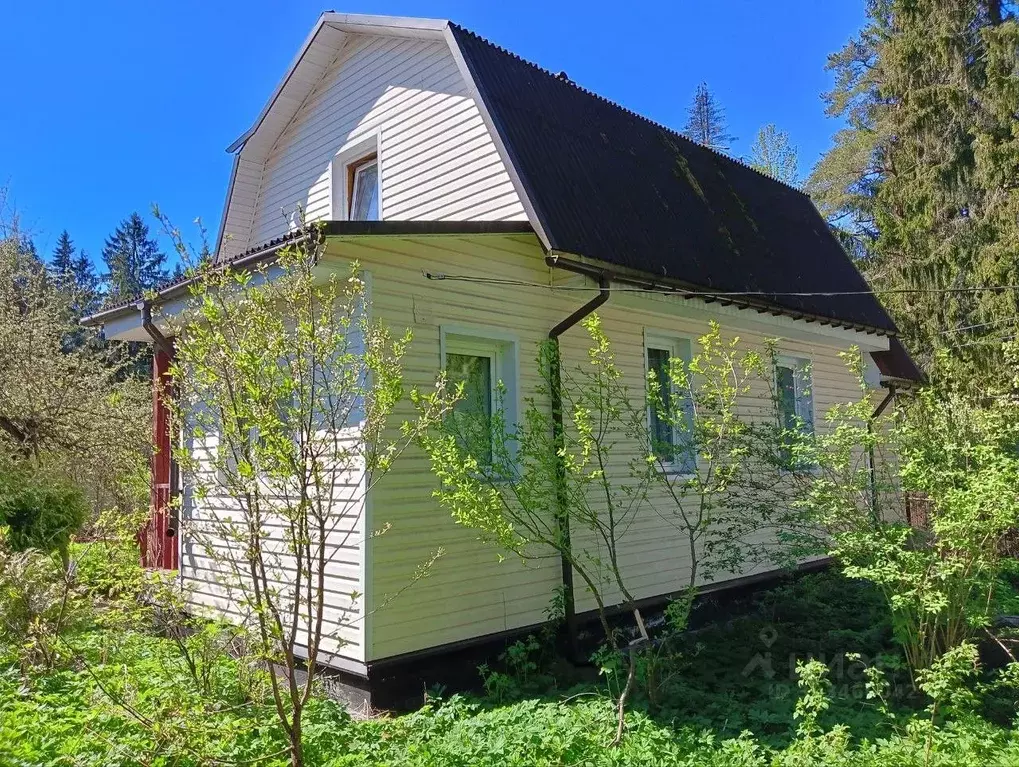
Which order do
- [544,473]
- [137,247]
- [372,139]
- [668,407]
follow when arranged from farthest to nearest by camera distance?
[137,247], [372,139], [668,407], [544,473]

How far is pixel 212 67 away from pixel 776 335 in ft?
38.7

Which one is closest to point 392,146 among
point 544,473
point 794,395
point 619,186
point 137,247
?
point 619,186

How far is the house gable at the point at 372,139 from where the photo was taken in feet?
27.8

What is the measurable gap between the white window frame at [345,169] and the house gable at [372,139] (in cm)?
2

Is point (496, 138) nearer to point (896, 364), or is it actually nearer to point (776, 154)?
point (896, 364)

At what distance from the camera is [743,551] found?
30.8ft

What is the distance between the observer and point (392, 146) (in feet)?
31.2

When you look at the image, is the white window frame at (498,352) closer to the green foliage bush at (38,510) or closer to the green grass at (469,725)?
the green grass at (469,725)

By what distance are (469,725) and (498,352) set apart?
3.60m

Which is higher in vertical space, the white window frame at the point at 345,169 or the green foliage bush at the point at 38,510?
the white window frame at the point at 345,169

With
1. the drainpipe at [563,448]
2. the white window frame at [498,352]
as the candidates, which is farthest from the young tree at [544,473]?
the white window frame at [498,352]

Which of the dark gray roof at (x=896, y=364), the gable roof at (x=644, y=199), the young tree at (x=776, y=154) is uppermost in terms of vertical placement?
the young tree at (x=776, y=154)

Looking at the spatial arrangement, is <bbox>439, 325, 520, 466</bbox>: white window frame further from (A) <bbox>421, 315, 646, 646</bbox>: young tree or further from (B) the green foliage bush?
(B) the green foliage bush

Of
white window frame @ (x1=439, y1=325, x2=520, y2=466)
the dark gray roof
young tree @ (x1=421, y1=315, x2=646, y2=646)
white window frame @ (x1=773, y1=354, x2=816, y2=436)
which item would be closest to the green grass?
young tree @ (x1=421, y1=315, x2=646, y2=646)
